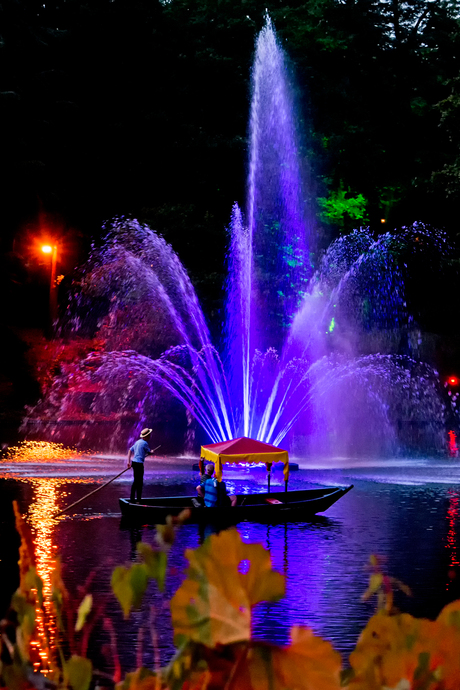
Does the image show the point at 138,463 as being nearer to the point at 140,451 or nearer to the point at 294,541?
the point at 140,451

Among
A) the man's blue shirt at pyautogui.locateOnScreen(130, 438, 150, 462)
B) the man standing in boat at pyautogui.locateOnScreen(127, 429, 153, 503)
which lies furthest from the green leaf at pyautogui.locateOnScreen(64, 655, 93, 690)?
the man's blue shirt at pyautogui.locateOnScreen(130, 438, 150, 462)

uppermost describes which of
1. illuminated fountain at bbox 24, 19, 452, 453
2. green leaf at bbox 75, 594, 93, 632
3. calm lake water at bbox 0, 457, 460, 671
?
illuminated fountain at bbox 24, 19, 452, 453

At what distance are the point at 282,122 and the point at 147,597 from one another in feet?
132

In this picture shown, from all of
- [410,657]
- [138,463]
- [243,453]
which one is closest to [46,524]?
[138,463]

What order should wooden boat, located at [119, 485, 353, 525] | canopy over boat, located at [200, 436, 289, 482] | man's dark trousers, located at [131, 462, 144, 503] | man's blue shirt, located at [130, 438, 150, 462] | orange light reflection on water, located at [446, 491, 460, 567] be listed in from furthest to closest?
man's blue shirt, located at [130, 438, 150, 462], canopy over boat, located at [200, 436, 289, 482], man's dark trousers, located at [131, 462, 144, 503], wooden boat, located at [119, 485, 353, 525], orange light reflection on water, located at [446, 491, 460, 567]

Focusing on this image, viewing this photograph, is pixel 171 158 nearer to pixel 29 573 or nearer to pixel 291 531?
pixel 291 531

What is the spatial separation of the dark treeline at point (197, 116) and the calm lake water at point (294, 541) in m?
17.9

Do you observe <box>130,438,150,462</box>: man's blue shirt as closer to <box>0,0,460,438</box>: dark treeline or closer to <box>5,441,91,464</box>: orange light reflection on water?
<box>5,441,91,464</box>: orange light reflection on water

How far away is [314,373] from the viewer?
46438mm

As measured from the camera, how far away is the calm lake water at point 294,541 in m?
10.2

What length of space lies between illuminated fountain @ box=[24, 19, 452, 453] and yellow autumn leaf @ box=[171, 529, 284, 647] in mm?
36848

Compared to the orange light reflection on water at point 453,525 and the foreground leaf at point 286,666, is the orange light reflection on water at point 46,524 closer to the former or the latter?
the orange light reflection on water at point 453,525

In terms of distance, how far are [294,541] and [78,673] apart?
14920 mm

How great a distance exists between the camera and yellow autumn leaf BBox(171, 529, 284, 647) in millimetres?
1534
